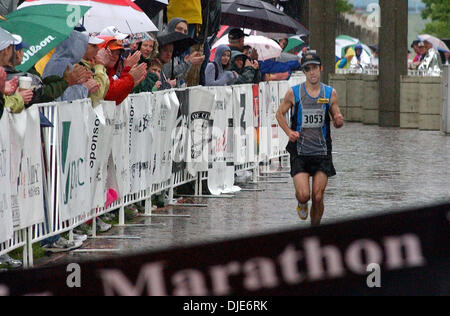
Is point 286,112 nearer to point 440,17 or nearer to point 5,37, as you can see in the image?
point 5,37

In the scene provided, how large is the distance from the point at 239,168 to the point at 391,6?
1532 centimetres

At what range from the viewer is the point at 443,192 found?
625 inches

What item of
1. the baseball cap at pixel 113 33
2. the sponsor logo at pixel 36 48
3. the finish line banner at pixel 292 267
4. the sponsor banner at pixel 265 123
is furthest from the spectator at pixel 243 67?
the finish line banner at pixel 292 267

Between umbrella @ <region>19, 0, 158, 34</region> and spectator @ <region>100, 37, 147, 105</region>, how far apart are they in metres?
0.31

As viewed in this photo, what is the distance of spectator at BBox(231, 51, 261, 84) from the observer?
18.1 m

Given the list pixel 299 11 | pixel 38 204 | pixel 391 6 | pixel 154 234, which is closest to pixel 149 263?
pixel 38 204

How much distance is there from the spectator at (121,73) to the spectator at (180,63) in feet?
8.32

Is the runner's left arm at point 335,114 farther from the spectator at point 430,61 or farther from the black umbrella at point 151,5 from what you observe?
the spectator at point 430,61

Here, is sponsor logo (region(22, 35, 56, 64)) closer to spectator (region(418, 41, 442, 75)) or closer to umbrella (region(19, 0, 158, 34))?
umbrella (region(19, 0, 158, 34))

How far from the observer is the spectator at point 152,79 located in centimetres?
1315

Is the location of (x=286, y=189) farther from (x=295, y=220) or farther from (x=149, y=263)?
(x=149, y=263)

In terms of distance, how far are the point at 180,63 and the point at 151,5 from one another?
2.84 ft

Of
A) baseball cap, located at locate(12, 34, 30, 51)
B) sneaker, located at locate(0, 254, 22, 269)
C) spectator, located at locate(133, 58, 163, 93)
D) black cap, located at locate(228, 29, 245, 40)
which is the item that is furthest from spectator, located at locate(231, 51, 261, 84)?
sneaker, located at locate(0, 254, 22, 269)

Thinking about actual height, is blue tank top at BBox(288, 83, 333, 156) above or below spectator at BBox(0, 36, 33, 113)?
below
